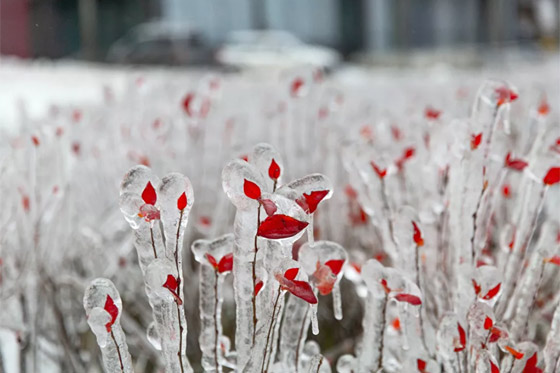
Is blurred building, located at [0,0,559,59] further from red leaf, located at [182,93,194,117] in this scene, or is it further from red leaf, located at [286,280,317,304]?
red leaf, located at [286,280,317,304]

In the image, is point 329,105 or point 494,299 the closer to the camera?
point 494,299

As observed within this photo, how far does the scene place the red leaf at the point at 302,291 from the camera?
914 mm

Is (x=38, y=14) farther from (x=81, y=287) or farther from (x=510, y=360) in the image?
(x=510, y=360)

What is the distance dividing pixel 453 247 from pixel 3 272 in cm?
107

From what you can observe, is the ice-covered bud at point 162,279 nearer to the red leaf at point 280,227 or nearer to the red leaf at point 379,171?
the red leaf at point 280,227

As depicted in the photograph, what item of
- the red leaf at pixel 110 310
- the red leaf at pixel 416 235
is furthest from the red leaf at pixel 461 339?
the red leaf at pixel 110 310

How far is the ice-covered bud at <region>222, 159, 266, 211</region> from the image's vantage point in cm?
88

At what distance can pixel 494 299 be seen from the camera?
110 centimetres

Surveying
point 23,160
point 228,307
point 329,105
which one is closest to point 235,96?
point 329,105

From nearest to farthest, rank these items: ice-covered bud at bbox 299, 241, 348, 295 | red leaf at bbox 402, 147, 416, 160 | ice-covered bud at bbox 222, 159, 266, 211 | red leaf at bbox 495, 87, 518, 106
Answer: ice-covered bud at bbox 222, 159, 266, 211 → ice-covered bud at bbox 299, 241, 348, 295 → red leaf at bbox 495, 87, 518, 106 → red leaf at bbox 402, 147, 416, 160

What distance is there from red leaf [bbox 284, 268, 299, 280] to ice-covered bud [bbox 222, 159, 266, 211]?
98 millimetres

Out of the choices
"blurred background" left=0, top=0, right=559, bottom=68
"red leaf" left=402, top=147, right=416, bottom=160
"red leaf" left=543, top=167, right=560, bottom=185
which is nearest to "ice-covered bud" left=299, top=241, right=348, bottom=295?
"red leaf" left=543, top=167, right=560, bottom=185

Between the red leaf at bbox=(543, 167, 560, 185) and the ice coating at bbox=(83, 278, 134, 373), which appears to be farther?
the red leaf at bbox=(543, 167, 560, 185)

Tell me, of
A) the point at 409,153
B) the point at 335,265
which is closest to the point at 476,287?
the point at 335,265
